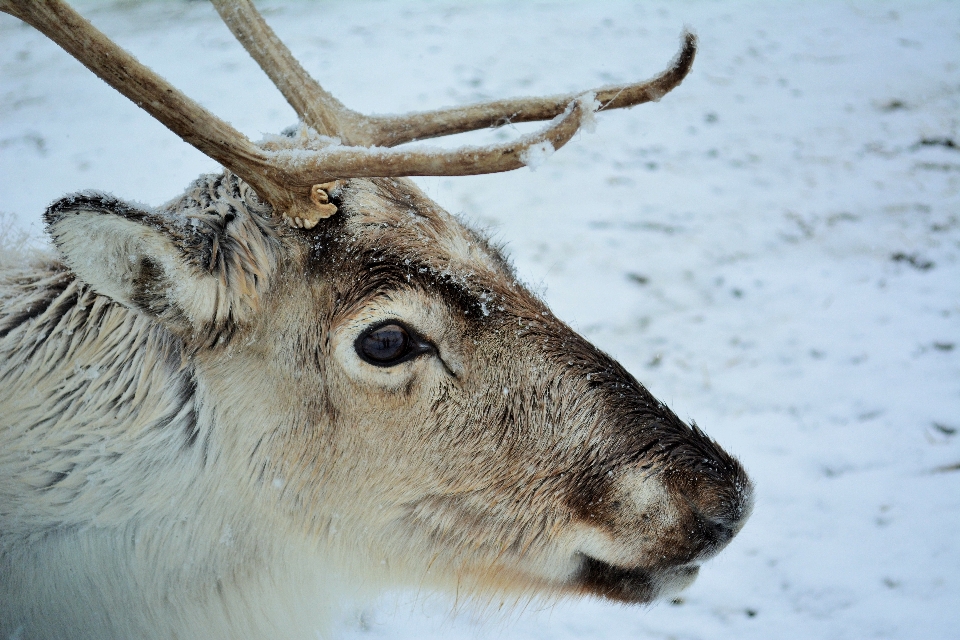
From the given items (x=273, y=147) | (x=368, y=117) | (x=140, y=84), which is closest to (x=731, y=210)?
(x=368, y=117)

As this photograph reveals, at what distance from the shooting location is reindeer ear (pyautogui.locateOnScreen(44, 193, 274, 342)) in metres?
2.08

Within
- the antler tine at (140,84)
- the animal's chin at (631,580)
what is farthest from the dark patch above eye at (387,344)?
the animal's chin at (631,580)

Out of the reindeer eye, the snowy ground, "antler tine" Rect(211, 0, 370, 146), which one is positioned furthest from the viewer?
the snowy ground

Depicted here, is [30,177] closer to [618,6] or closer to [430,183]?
[430,183]

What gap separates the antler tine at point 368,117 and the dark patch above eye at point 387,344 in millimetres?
994

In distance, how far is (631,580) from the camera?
267cm

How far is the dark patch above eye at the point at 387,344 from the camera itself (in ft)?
8.04

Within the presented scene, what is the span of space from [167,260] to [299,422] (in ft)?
2.31

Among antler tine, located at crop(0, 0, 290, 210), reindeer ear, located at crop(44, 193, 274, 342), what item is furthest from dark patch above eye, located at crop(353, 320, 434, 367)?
antler tine, located at crop(0, 0, 290, 210)

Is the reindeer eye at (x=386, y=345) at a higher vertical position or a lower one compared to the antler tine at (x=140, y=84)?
lower

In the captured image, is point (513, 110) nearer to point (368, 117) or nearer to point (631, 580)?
point (368, 117)

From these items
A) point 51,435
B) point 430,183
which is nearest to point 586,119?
point 51,435

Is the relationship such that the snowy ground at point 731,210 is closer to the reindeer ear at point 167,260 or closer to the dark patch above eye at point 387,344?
the dark patch above eye at point 387,344

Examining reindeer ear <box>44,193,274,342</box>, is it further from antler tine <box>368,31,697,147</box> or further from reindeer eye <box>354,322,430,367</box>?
antler tine <box>368,31,697,147</box>
